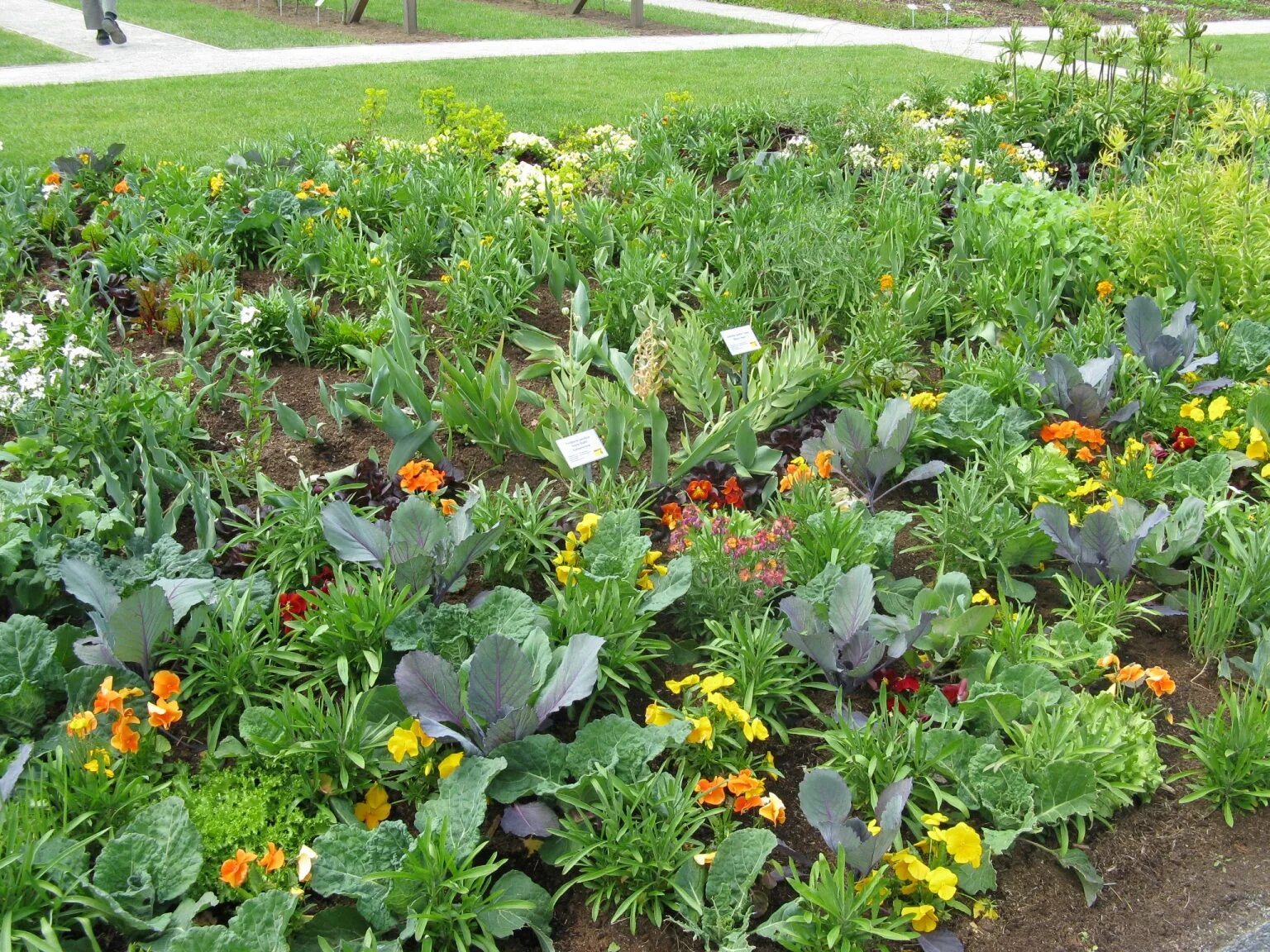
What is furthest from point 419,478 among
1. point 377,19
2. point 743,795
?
point 377,19

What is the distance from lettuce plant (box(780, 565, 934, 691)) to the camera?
9.20ft

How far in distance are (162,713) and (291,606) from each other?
1.78 feet

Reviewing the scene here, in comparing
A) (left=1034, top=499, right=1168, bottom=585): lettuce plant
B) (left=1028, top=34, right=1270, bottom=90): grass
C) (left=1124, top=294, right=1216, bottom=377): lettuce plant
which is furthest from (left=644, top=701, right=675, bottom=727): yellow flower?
(left=1028, top=34, right=1270, bottom=90): grass

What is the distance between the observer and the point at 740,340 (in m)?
4.04

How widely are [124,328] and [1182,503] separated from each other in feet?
13.8

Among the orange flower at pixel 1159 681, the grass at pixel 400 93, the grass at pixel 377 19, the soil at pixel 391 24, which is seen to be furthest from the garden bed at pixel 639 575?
the soil at pixel 391 24

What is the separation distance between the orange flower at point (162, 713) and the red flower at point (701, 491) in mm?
1662

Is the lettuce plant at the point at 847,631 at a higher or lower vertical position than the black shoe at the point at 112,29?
lower

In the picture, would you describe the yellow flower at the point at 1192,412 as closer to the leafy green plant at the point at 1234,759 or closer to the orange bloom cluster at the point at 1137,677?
the orange bloom cluster at the point at 1137,677

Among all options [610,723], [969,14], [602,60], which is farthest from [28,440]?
[969,14]

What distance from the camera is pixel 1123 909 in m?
2.40

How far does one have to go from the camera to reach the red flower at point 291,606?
292cm

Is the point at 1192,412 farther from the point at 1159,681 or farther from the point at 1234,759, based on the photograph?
the point at 1234,759

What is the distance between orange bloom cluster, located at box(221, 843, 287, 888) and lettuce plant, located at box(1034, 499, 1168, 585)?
2289mm
